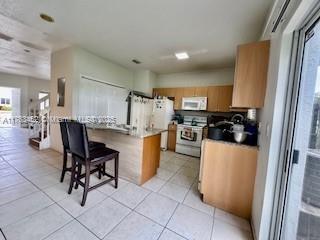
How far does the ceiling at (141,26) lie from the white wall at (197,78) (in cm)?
63

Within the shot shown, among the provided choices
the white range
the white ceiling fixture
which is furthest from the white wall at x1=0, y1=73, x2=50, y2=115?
the white range

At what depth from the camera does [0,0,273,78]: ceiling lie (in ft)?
6.28

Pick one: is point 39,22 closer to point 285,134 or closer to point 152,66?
point 152,66

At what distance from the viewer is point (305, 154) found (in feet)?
3.77

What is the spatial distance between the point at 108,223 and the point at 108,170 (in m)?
1.31

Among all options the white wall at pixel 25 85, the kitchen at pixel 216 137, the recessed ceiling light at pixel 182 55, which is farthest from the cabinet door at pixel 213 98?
the white wall at pixel 25 85

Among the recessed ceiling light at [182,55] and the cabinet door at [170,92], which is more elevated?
the recessed ceiling light at [182,55]

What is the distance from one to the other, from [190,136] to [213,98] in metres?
1.27

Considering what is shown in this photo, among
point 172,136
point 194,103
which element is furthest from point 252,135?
point 172,136

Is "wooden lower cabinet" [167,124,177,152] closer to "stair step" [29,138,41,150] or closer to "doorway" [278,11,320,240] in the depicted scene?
"doorway" [278,11,320,240]

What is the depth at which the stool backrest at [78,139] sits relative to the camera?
183 cm

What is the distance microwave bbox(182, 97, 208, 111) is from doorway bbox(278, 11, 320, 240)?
9.96 feet

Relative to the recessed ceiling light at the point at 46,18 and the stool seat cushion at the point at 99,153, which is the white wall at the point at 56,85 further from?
the stool seat cushion at the point at 99,153

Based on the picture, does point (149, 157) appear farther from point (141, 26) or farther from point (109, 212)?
point (141, 26)
